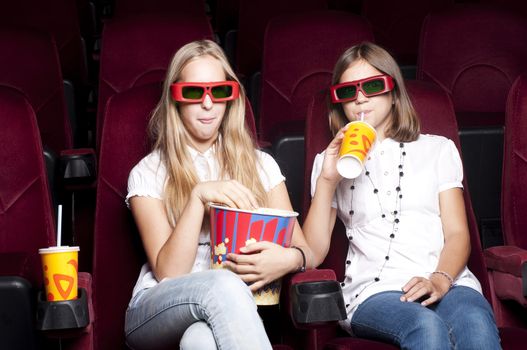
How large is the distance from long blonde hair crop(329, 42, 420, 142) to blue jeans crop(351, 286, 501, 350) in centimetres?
34

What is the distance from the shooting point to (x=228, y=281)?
1424 millimetres

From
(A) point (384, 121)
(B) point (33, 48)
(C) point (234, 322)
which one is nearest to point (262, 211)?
(C) point (234, 322)

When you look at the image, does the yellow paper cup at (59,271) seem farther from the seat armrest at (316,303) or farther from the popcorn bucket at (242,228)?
the seat armrest at (316,303)

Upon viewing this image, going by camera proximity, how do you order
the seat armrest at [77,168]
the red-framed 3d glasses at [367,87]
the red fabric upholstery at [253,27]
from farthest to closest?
1. the red fabric upholstery at [253,27]
2. the seat armrest at [77,168]
3. the red-framed 3d glasses at [367,87]

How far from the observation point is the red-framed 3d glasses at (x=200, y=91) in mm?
1697

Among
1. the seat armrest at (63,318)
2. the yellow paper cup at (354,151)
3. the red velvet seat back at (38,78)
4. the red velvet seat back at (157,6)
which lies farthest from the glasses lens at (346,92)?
the red velvet seat back at (157,6)

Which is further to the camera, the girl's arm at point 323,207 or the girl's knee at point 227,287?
the girl's arm at point 323,207

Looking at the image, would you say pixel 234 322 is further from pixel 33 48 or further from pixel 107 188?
pixel 33 48

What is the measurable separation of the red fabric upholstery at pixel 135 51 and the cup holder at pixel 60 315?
1132mm

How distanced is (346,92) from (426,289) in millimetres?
419

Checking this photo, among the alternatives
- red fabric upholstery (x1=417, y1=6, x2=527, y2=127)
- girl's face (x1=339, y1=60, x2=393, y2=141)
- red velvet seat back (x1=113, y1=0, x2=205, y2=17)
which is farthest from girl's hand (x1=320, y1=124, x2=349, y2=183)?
red velvet seat back (x1=113, y1=0, x2=205, y2=17)

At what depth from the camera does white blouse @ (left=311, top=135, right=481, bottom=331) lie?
1748 millimetres

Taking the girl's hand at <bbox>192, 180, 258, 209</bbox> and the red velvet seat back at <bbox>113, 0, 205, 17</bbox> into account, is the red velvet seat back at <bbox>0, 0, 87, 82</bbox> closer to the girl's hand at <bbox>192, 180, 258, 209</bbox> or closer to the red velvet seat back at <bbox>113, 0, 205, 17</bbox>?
the red velvet seat back at <bbox>113, 0, 205, 17</bbox>

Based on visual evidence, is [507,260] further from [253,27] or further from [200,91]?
[253,27]
